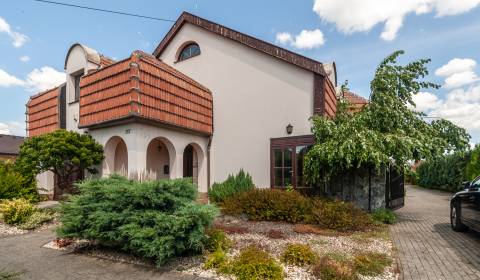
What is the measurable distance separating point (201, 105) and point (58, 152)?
5212mm

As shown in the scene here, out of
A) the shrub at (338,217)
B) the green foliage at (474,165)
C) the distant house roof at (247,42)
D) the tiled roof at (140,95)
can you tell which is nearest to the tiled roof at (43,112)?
the tiled roof at (140,95)

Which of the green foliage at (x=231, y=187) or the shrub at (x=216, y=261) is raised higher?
the green foliage at (x=231, y=187)

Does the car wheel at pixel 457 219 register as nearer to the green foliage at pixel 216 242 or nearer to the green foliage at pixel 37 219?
the green foliage at pixel 216 242

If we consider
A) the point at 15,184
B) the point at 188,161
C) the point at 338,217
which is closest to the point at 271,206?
the point at 338,217

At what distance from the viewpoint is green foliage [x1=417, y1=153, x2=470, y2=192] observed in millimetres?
19000

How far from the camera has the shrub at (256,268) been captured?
412 cm

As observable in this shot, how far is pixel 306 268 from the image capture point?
4523 millimetres

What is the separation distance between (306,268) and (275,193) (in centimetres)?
390

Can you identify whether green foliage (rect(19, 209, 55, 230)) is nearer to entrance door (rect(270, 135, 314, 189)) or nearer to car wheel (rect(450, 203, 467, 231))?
entrance door (rect(270, 135, 314, 189))

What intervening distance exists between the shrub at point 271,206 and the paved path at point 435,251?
2.44 metres

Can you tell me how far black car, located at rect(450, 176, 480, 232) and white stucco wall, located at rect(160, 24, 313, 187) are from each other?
15.6 feet

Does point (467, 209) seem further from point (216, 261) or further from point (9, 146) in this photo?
point (9, 146)

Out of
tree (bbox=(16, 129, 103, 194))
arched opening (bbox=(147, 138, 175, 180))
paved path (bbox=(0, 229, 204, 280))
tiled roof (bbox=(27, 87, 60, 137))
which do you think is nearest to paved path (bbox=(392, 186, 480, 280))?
paved path (bbox=(0, 229, 204, 280))

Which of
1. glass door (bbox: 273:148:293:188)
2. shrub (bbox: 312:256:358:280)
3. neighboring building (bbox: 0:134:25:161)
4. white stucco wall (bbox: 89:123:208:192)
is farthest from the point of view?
neighboring building (bbox: 0:134:25:161)
